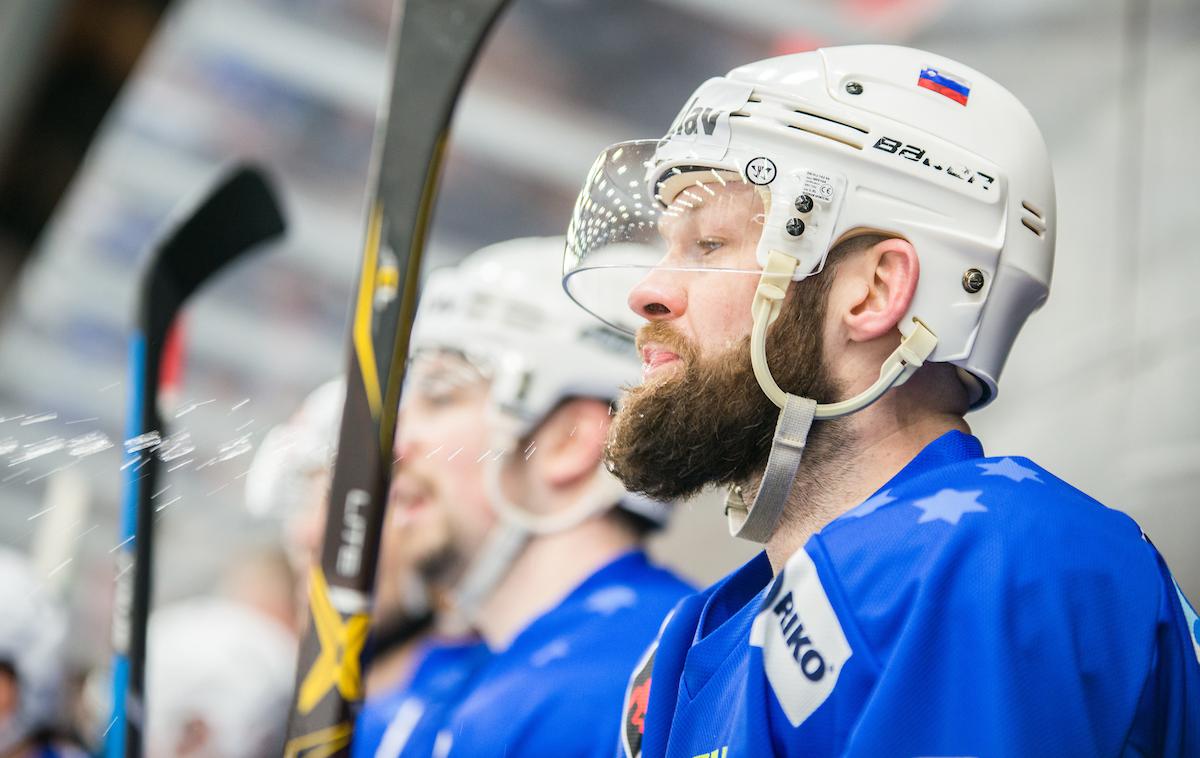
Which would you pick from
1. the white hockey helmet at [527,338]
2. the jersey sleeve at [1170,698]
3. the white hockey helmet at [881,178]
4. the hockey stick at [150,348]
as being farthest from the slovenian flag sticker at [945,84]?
the hockey stick at [150,348]

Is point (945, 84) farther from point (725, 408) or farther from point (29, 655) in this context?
point (29, 655)

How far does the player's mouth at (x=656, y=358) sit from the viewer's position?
4.55ft

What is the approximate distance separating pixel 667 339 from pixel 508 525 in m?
1.09

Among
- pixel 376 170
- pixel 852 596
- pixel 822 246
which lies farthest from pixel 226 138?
pixel 852 596

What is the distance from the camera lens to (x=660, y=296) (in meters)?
1.38

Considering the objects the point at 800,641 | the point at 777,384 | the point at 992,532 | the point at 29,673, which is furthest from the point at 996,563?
the point at 29,673

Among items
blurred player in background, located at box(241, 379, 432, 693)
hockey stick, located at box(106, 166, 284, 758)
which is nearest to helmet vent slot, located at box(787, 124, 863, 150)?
hockey stick, located at box(106, 166, 284, 758)

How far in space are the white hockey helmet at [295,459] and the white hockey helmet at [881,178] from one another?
5.54ft

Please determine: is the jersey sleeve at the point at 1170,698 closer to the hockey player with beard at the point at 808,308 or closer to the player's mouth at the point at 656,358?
the hockey player with beard at the point at 808,308

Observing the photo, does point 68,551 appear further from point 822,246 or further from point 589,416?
point 822,246

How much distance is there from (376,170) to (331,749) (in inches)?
31.5

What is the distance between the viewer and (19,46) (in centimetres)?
260

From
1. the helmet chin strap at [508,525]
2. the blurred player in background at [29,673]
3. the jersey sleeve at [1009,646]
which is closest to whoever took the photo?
the jersey sleeve at [1009,646]

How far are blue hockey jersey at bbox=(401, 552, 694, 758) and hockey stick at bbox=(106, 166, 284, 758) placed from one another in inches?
20.6
